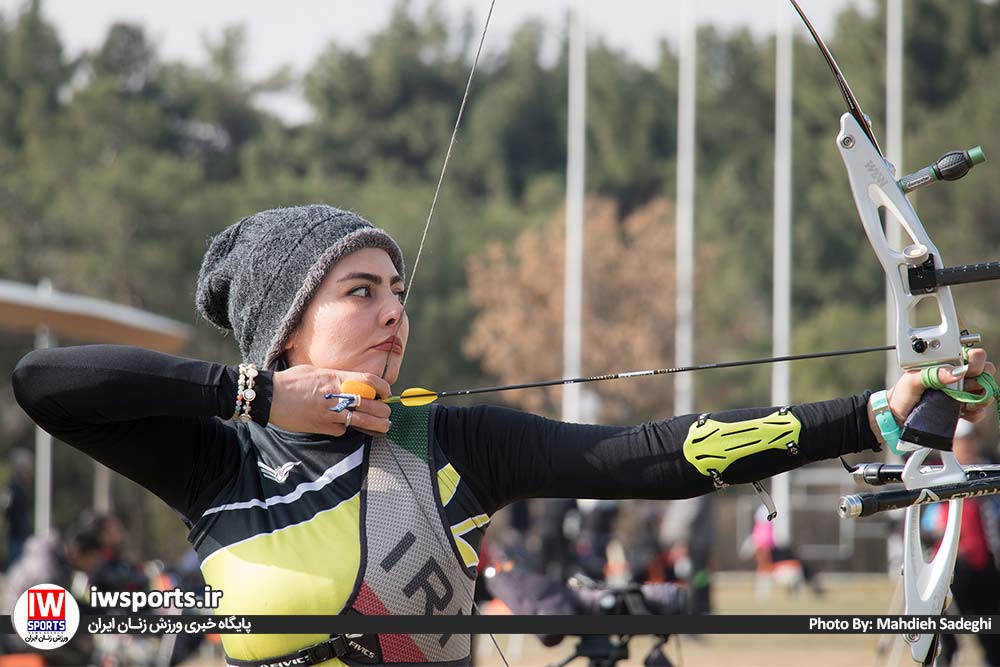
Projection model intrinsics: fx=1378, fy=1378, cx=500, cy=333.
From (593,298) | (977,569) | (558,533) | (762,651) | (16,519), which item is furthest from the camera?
(593,298)

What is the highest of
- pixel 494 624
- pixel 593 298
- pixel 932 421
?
pixel 593 298

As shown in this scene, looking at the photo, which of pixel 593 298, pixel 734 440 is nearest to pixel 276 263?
pixel 734 440

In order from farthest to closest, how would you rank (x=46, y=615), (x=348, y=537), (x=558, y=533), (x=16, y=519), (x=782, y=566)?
1. (x=782, y=566)
2. (x=558, y=533)
3. (x=16, y=519)
4. (x=46, y=615)
5. (x=348, y=537)

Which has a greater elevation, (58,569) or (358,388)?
(58,569)

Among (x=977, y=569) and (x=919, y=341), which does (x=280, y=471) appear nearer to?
(x=919, y=341)

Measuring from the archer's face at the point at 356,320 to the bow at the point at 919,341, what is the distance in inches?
32.4

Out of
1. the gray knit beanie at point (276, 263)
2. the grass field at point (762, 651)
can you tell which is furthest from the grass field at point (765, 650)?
the gray knit beanie at point (276, 263)

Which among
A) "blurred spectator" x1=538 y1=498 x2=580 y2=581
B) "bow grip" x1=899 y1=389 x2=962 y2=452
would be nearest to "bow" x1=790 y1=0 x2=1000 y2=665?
"bow grip" x1=899 y1=389 x2=962 y2=452

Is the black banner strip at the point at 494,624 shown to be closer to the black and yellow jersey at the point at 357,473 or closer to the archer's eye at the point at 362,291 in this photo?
the black and yellow jersey at the point at 357,473

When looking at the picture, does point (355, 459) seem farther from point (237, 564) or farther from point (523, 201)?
point (523, 201)

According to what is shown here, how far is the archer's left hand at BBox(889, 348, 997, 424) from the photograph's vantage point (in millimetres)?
2180

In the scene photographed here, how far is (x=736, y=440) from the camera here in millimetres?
2252

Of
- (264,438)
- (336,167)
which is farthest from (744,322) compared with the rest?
(264,438)

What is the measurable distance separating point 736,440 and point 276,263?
877 mm
